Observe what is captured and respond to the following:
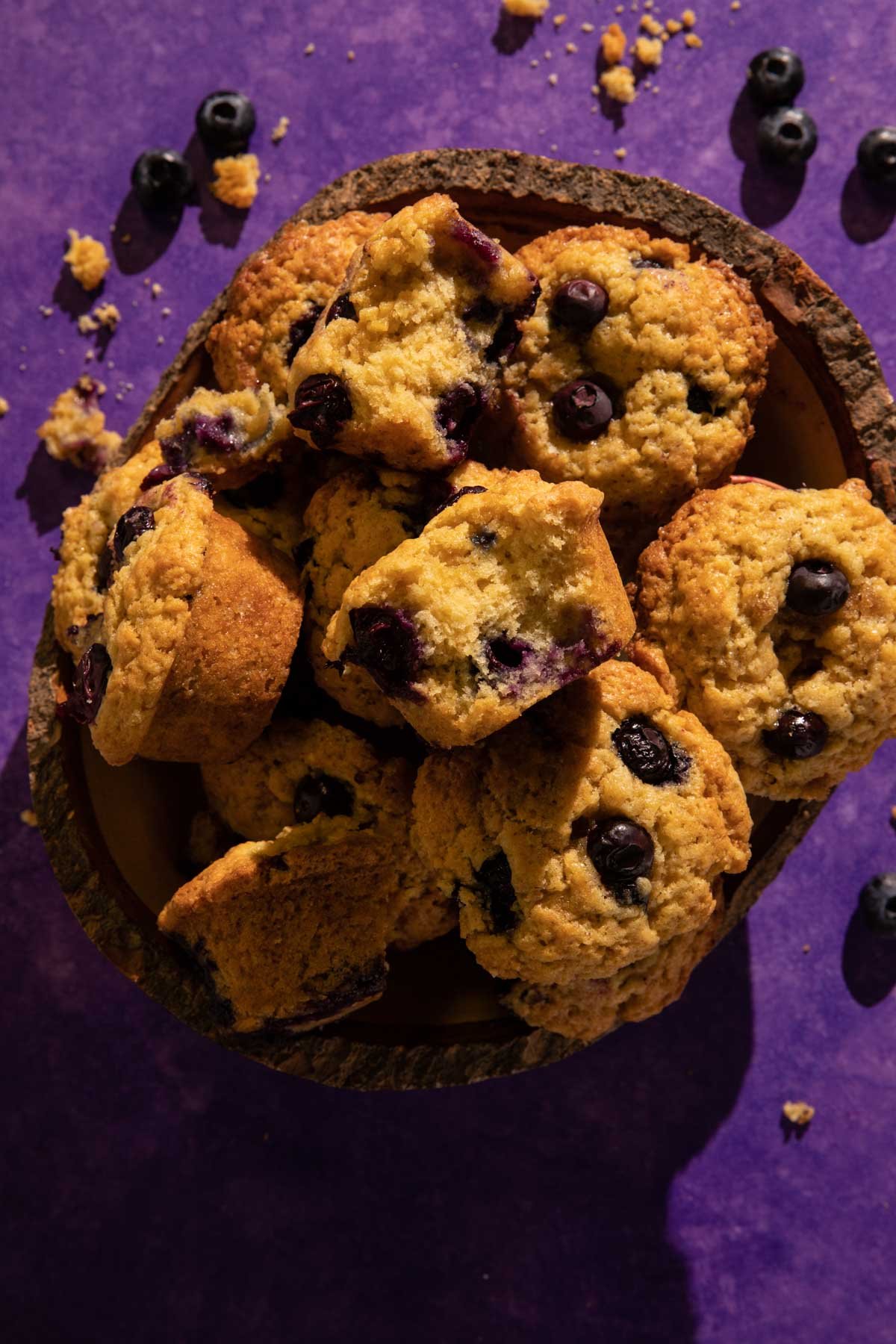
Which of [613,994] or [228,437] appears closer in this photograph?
[228,437]

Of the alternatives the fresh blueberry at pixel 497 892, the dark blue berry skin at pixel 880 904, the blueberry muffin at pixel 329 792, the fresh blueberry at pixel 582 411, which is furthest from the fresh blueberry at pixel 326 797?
the dark blue berry skin at pixel 880 904

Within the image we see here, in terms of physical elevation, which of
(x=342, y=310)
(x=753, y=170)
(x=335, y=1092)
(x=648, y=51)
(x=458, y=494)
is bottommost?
(x=335, y=1092)

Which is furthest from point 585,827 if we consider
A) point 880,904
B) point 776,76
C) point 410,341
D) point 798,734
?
point 776,76

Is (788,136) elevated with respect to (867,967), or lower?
elevated

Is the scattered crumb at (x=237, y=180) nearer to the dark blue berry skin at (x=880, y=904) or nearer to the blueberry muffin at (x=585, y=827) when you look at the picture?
the blueberry muffin at (x=585, y=827)

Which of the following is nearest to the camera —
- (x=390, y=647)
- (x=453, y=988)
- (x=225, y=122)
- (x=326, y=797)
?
(x=390, y=647)

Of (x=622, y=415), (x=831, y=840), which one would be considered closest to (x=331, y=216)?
(x=622, y=415)

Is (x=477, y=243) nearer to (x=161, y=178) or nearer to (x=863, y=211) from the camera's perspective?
(x=161, y=178)
